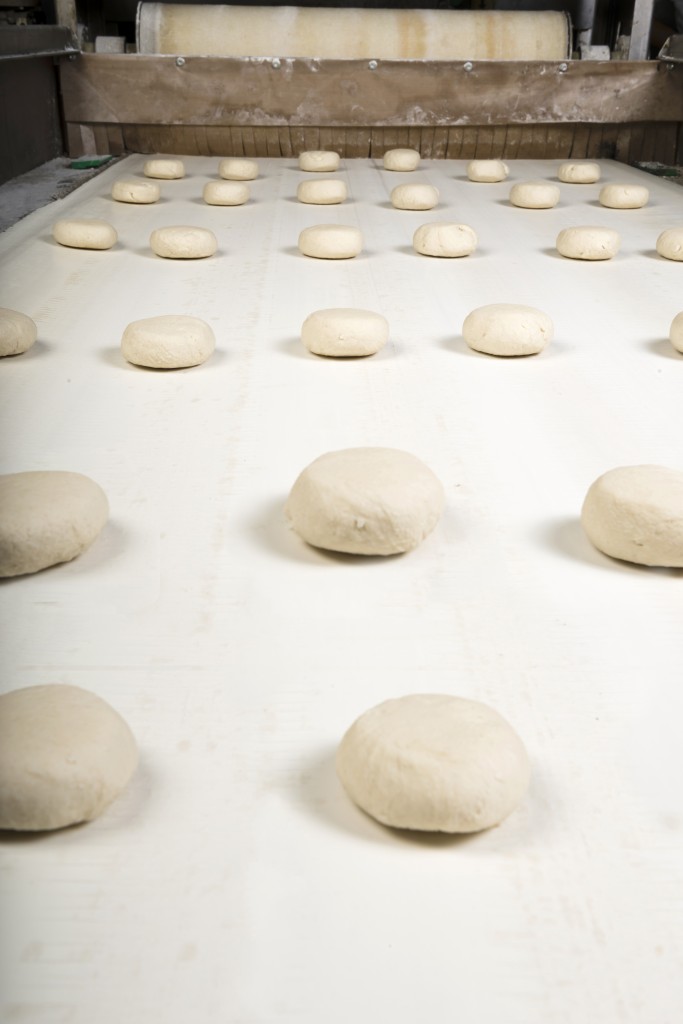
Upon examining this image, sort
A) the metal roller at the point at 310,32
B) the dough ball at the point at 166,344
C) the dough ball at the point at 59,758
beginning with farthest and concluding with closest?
the metal roller at the point at 310,32, the dough ball at the point at 166,344, the dough ball at the point at 59,758

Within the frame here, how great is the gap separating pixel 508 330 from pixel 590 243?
38.5 inches

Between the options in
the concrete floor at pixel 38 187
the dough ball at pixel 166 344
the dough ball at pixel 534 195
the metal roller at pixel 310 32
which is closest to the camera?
the dough ball at pixel 166 344

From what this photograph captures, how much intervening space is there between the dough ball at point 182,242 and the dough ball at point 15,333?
2.68ft

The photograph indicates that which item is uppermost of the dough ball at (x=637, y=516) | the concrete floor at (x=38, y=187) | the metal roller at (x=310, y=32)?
the metal roller at (x=310, y=32)

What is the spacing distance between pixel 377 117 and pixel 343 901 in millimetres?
4234

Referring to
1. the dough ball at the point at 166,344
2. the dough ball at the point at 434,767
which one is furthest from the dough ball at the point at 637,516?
the dough ball at the point at 166,344

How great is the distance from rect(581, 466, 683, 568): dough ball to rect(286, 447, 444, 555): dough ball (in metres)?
0.26

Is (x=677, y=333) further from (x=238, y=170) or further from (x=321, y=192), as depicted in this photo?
(x=238, y=170)

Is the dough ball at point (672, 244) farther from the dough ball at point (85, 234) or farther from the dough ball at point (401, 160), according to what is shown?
the dough ball at point (85, 234)

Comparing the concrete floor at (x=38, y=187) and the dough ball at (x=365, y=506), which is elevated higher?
the dough ball at (x=365, y=506)

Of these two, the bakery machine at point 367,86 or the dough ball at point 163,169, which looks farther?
the bakery machine at point 367,86

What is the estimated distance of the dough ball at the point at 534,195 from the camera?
384 centimetres

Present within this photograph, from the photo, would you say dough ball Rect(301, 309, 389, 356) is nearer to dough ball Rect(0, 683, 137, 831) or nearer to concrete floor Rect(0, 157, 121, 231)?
dough ball Rect(0, 683, 137, 831)

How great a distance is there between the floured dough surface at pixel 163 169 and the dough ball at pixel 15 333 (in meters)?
2.07
